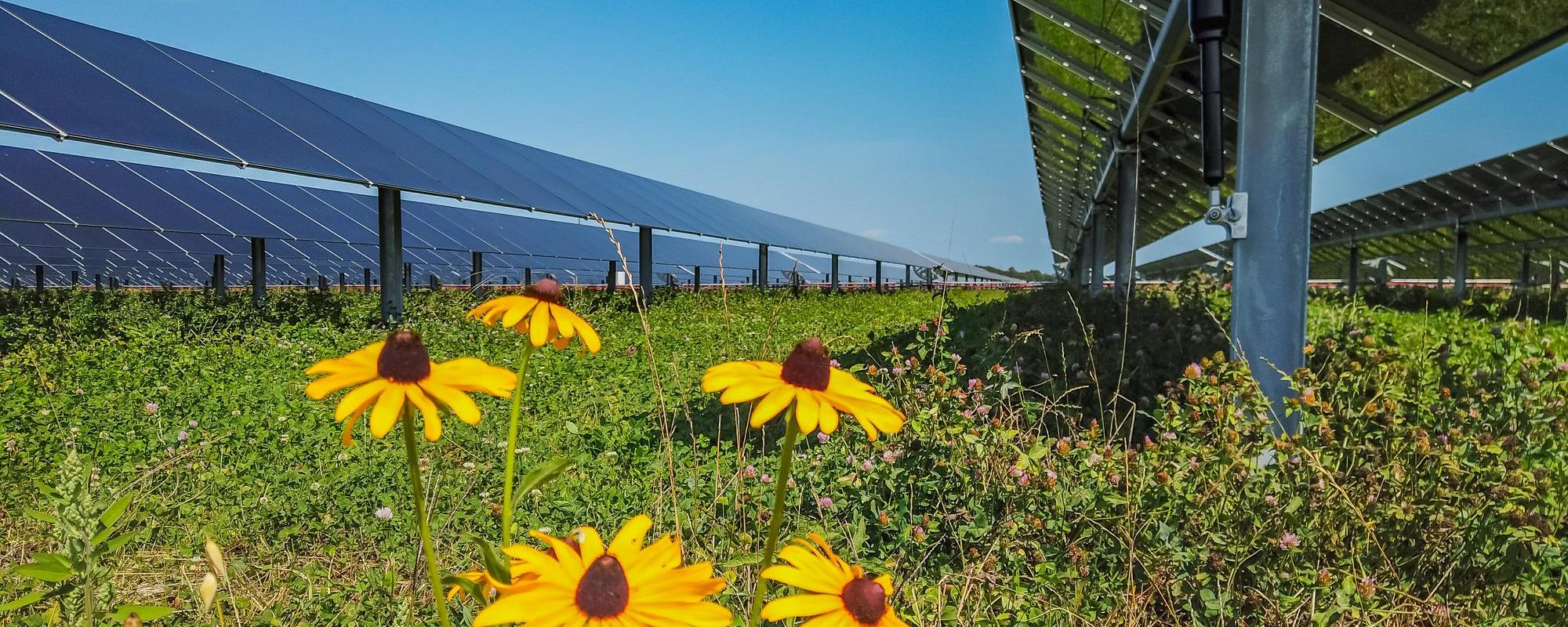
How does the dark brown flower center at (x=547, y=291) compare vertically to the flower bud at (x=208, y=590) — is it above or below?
above

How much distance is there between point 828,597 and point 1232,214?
339cm

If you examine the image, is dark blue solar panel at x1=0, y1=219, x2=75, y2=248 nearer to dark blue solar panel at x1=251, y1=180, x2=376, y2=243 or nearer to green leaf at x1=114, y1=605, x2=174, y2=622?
dark blue solar panel at x1=251, y1=180, x2=376, y2=243

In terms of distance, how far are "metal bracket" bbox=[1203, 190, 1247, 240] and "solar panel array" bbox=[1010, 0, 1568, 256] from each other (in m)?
2.80

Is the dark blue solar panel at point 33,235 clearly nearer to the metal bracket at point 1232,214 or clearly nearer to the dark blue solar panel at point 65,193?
the dark blue solar panel at point 65,193

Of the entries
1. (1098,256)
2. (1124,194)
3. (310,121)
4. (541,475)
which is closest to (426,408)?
(541,475)

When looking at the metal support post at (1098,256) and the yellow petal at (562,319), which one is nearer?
the yellow petal at (562,319)

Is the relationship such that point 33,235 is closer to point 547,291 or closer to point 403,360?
point 547,291

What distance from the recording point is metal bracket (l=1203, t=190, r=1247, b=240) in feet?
11.9

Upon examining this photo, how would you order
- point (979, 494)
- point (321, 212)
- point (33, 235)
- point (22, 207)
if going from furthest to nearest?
point (321, 212) → point (33, 235) → point (22, 207) → point (979, 494)

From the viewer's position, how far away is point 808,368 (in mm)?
902

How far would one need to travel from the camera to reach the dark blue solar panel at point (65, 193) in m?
14.4

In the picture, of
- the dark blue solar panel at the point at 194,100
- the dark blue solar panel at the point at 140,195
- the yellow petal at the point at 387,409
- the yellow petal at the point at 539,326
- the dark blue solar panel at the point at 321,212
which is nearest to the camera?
the yellow petal at the point at 387,409

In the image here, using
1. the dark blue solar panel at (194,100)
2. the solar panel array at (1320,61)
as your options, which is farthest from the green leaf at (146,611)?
the dark blue solar panel at (194,100)

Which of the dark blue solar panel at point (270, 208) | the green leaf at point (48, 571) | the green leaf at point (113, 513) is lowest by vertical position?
the green leaf at point (48, 571)
